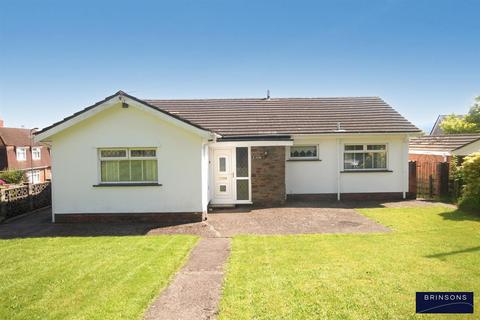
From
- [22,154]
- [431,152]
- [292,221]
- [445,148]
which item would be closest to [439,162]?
[445,148]

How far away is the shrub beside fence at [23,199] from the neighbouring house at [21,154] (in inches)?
884

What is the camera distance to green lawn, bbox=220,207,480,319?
5004 mm

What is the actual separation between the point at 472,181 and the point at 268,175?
23.6 ft

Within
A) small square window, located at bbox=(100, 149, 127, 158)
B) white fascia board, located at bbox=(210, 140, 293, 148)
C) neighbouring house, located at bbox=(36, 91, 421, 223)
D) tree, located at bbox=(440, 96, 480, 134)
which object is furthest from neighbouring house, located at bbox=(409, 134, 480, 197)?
tree, located at bbox=(440, 96, 480, 134)

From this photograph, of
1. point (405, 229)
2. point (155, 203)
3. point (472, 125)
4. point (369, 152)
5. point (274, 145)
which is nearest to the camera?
point (405, 229)

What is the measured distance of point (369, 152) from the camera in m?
15.5

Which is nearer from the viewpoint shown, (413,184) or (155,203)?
(155,203)

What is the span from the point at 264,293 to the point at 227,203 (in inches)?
330

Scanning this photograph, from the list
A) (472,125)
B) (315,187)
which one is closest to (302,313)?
(315,187)

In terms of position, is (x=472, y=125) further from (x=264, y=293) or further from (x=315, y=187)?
(x=264, y=293)

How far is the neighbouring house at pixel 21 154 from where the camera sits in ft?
120

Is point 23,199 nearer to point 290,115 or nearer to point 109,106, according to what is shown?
point 109,106

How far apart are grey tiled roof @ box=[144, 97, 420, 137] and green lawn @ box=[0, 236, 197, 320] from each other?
25.2 feet

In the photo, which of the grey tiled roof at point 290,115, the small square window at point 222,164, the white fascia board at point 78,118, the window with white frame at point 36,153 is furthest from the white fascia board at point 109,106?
the window with white frame at point 36,153
